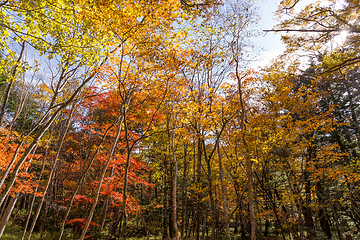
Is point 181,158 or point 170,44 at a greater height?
point 170,44

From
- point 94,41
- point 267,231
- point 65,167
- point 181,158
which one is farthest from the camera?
point 267,231

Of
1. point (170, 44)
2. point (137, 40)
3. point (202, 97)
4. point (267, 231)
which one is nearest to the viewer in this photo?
point (137, 40)

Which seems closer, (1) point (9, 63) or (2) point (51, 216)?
(1) point (9, 63)

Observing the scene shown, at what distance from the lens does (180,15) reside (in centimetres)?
512

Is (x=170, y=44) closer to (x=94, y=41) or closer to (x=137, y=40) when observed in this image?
(x=137, y=40)

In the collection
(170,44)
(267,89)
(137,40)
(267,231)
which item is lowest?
(267,231)

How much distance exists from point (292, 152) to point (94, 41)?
7.41 metres

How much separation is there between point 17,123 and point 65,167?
618 centimetres

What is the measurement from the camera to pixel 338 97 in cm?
1208

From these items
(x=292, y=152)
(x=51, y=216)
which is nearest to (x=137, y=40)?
(x=292, y=152)

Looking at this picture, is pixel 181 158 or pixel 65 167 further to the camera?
pixel 65 167

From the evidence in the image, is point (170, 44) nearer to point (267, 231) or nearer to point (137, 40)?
point (137, 40)

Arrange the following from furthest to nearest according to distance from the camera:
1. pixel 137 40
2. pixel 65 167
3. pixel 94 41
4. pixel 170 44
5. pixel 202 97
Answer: pixel 65 167
pixel 202 97
pixel 170 44
pixel 137 40
pixel 94 41

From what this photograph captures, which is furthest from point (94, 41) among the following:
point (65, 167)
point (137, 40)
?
point (65, 167)
